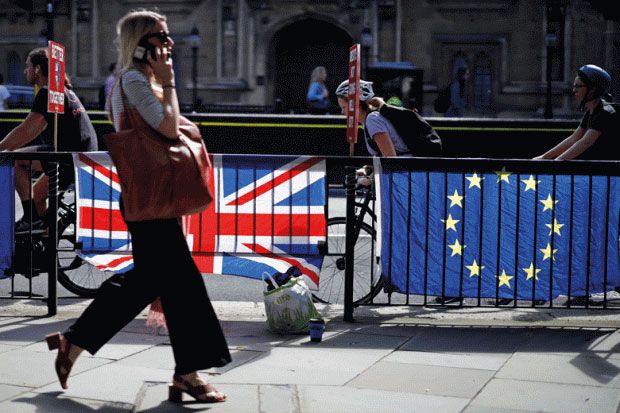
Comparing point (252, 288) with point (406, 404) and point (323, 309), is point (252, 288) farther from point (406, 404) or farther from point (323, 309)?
point (406, 404)

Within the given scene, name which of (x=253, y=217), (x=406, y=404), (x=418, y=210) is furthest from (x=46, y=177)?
(x=406, y=404)

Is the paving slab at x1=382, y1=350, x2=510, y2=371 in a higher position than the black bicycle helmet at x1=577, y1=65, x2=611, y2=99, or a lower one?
lower

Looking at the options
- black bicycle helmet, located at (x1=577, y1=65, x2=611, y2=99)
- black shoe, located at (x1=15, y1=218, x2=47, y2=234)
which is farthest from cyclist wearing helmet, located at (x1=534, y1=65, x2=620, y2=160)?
black shoe, located at (x1=15, y1=218, x2=47, y2=234)

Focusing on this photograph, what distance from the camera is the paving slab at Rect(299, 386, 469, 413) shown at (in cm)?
466

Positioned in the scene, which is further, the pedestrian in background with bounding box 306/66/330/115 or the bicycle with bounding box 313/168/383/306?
the pedestrian in background with bounding box 306/66/330/115

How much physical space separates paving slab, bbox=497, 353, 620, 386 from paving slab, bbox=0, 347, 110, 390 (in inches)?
84.3

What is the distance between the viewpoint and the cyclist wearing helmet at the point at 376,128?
7676mm

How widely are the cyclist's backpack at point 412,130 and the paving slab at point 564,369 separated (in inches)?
91.6

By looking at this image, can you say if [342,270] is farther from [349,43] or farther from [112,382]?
[349,43]

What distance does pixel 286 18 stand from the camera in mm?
33625

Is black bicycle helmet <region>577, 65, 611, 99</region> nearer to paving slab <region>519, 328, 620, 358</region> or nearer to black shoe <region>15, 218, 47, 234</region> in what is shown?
paving slab <region>519, 328, 620, 358</region>

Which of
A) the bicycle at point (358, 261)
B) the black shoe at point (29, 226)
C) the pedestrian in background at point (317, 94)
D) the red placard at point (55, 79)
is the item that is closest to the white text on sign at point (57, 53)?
the red placard at point (55, 79)

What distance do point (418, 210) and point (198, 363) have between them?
2527 millimetres

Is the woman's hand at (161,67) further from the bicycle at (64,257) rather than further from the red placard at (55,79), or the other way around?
the bicycle at (64,257)
